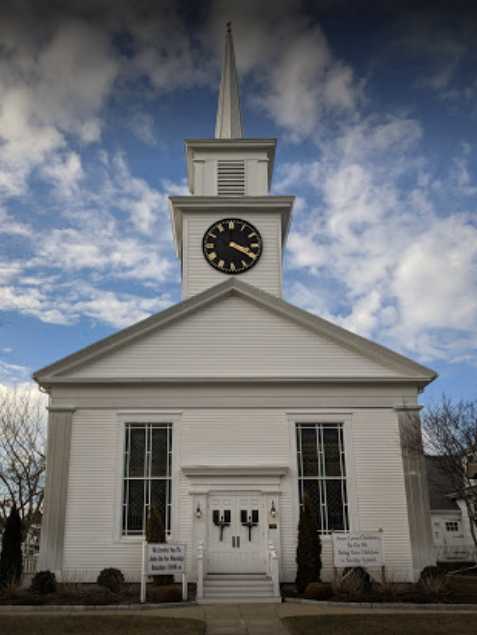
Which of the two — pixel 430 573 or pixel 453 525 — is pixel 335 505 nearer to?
pixel 430 573

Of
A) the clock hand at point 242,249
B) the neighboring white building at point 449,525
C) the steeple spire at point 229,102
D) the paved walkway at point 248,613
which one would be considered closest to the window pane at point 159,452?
the paved walkway at point 248,613

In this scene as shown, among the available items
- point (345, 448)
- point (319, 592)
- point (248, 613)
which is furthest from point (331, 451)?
point (248, 613)

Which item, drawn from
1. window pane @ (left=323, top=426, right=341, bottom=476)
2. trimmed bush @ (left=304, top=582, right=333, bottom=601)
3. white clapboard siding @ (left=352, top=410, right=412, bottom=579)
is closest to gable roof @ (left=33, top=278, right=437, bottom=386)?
white clapboard siding @ (left=352, top=410, right=412, bottom=579)

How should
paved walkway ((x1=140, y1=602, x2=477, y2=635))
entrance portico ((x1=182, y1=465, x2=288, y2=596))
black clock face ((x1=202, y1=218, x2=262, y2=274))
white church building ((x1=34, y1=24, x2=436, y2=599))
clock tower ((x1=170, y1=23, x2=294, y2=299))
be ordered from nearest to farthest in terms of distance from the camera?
paved walkway ((x1=140, y1=602, x2=477, y2=635)), entrance portico ((x1=182, y1=465, x2=288, y2=596)), white church building ((x1=34, y1=24, x2=436, y2=599)), clock tower ((x1=170, y1=23, x2=294, y2=299)), black clock face ((x1=202, y1=218, x2=262, y2=274))

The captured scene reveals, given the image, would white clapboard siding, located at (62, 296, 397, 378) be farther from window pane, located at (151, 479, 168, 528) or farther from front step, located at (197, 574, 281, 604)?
front step, located at (197, 574, 281, 604)

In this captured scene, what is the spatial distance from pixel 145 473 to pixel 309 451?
4.68 meters

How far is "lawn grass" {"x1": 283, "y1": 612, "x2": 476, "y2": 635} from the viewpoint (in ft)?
38.6

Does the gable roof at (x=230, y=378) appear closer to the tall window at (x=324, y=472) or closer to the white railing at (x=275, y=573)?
the tall window at (x=324, y=472)

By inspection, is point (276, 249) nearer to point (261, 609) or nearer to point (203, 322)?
point (203, 322)

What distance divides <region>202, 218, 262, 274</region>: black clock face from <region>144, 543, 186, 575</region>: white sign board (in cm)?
1038

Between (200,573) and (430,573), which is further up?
(200,573)

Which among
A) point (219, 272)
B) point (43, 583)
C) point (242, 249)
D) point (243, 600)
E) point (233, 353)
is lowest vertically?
point (243, 600)

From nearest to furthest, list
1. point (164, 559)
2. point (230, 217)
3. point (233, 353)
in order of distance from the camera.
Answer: point (164, 559) → point (233, 353) → point (230, 217)

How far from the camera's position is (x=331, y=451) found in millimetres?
19203
